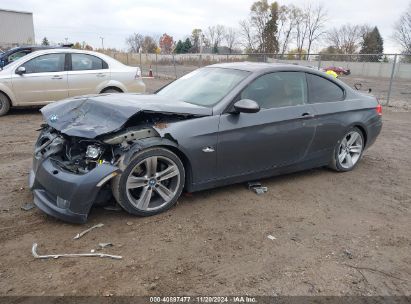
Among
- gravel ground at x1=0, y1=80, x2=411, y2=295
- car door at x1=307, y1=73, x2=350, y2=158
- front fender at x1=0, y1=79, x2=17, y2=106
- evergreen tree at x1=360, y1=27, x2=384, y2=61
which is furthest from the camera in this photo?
evergreen tree at x1=360, y1=27, x2=384, y2=61

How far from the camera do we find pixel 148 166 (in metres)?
3.89

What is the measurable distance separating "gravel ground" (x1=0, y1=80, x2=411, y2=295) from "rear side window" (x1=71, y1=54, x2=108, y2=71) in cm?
501

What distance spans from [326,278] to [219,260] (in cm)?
86

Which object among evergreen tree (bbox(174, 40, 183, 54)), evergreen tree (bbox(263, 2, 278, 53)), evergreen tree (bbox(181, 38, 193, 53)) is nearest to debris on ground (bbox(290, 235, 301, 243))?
evergreen tree (bbox(263, 2, 278, 53))

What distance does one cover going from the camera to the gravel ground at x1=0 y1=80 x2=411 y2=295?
9.55 ft

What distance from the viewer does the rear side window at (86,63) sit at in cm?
959

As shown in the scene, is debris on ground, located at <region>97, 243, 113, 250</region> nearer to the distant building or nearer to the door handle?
the door handle

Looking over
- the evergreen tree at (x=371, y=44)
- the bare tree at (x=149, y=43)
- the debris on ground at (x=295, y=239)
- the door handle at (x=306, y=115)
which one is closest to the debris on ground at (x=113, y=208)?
the debris on ground at (x=295, y=239)

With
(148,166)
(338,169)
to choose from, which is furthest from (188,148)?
(338,169)

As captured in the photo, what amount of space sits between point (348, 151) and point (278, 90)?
1684mm

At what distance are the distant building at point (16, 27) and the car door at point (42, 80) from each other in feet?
157

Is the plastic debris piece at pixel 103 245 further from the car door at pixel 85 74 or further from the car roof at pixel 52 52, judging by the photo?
the car roof at pixel 52 52

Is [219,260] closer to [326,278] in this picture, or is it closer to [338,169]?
[326,278]

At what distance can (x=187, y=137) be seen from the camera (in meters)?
4.07
